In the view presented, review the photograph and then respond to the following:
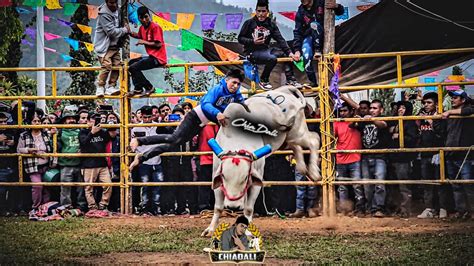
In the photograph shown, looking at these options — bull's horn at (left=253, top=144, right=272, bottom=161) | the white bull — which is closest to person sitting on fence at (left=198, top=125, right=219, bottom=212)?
the white bull

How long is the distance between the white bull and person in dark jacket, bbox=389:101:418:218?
4.20 feet

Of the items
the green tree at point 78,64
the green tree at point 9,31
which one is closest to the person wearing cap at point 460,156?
the green tree at point 9,31

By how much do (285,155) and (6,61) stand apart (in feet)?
19.5

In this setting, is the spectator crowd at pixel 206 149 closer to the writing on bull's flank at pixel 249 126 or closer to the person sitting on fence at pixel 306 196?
the person sitting on fence at pixel 306 196

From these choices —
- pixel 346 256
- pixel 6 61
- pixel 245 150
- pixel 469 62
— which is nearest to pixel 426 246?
pixel 346 256

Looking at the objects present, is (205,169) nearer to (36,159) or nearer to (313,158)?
(313,158)

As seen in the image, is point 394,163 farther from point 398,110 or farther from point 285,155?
point 285,155

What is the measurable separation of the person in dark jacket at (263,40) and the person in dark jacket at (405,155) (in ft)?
5.32

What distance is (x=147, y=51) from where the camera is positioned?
10.9 meters

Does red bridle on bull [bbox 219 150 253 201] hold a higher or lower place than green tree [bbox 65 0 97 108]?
lower

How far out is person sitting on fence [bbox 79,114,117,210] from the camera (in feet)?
36.7

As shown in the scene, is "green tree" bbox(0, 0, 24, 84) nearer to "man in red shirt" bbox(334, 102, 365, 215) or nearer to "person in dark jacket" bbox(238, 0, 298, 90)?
"person in dark jacket" bbox(238, 0, 298, 90)

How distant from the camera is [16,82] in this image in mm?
14367

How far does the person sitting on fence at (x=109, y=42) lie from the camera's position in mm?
10703
